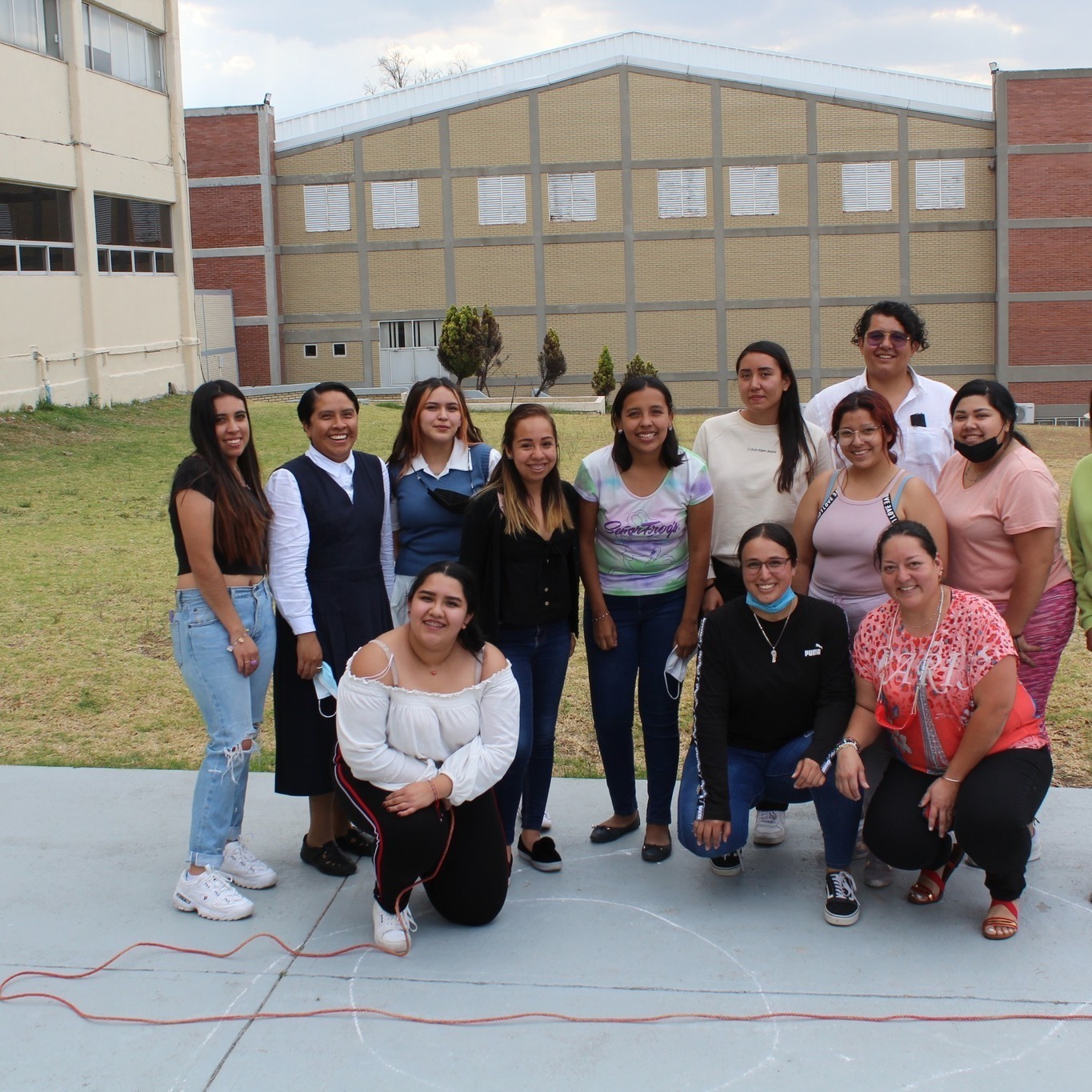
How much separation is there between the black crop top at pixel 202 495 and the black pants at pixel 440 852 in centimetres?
71

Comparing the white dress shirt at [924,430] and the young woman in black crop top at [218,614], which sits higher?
the white dress shirt at [924,430]

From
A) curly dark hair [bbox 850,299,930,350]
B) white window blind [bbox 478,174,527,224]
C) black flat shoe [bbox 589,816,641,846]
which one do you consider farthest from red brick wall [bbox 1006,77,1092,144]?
black flat shoe [bbox 589,816,641,846]

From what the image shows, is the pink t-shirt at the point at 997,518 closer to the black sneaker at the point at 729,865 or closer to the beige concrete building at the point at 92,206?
the black sneaker at the point at 729,865

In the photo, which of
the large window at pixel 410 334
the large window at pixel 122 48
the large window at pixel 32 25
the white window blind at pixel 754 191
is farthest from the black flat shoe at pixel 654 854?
the large window at pixel 410 334

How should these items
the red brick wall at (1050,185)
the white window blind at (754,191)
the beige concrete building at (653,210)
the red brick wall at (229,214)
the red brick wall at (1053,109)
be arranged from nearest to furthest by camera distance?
the red brick wall at (1053,109) < the red brick wall at (1050,185) < the beige concrete building at (653,210) < the white window blind at (754,191) < the red brick wall at (229,214)

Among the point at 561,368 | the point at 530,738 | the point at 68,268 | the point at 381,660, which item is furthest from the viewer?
the point at 561,368

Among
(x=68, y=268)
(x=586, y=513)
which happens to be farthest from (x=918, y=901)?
(x=68, y=268)

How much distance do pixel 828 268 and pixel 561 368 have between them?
828 centimetres

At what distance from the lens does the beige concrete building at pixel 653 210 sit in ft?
107

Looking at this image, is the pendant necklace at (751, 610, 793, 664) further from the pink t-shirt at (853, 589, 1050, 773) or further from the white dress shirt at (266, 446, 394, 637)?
the white dress shirt at (266, 446, 394, 637)

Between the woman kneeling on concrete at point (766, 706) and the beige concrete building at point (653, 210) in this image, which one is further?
the beige concrete building at point (653, 210)

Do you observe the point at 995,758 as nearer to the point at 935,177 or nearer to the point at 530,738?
the point at 530,738

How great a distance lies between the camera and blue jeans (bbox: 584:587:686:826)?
4.32m

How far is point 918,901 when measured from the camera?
389 centimetres
